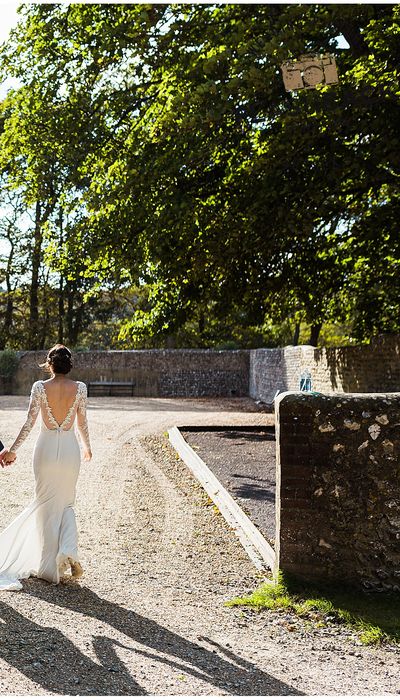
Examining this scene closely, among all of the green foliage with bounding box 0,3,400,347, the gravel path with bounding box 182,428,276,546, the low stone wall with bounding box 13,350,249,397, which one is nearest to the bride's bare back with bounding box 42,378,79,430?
the gravel path with bounding box 182,428,276,546

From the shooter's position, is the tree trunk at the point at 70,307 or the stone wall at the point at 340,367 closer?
the stone wall at the point at 340,367

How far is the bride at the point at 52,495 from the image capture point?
677 centimetres

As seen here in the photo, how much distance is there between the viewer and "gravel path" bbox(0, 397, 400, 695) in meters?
4.75

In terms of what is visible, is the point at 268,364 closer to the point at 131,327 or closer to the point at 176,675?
the point at 131,327

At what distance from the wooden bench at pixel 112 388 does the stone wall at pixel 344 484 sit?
1107 inches

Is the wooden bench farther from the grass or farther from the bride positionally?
the grass

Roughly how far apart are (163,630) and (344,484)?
6.46 feet

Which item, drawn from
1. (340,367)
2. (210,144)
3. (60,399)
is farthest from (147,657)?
(340,367)

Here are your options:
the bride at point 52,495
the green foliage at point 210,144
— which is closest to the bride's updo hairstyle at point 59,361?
the bride at point 52,495

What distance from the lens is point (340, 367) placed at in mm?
19062

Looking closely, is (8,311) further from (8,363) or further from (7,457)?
(7,457)

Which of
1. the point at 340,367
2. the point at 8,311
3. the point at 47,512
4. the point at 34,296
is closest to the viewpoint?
the point at 47,512

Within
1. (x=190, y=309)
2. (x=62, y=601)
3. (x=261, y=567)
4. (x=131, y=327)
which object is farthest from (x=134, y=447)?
(x=62, y=601)

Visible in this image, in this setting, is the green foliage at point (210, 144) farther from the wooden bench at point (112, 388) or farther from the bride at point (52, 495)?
the wooden bench at point (112, 388)
